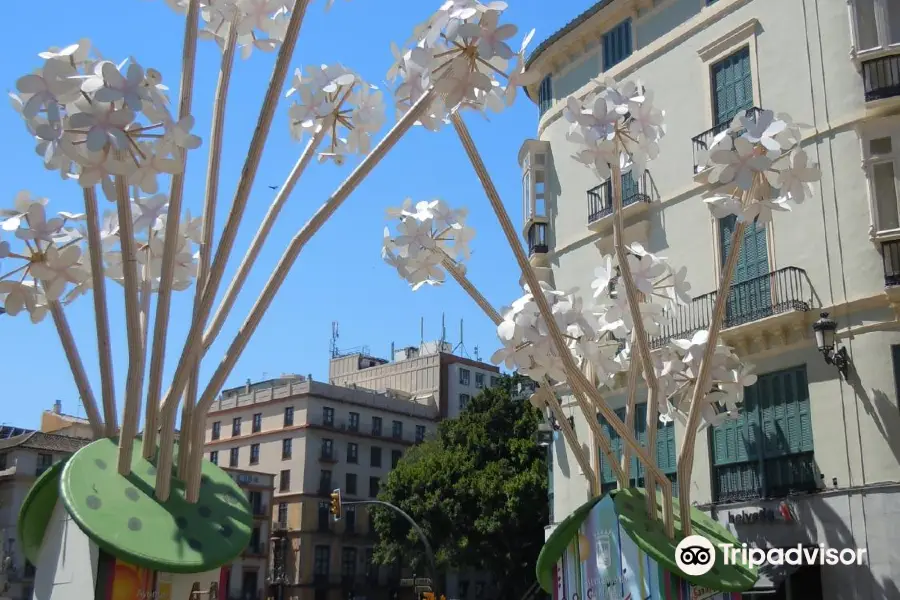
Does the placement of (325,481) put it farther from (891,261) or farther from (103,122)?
(103,122)

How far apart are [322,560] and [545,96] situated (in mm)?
41513

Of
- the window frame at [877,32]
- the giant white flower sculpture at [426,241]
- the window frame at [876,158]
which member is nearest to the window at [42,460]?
the window frame at [876,158]

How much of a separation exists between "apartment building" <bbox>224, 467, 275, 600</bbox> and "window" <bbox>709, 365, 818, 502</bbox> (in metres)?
42.5

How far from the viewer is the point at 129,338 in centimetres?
697

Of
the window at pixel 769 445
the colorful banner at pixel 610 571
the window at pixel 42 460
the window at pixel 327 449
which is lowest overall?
the colorful banner at pixel 610 571

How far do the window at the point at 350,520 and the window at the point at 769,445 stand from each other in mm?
46067

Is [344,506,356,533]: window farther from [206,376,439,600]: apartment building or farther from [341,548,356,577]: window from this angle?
[341,548,356,577]: window

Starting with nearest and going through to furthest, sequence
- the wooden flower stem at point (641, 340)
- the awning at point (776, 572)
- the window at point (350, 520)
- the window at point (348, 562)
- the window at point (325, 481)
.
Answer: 1. the wooden flower stem at point (641, 340)
2. the awning at point (776, 572)
3. the window at point (325, 481)
4. the window at point (348, 562)
5. the window at point (350, 520)

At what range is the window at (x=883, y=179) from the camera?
17922 mm

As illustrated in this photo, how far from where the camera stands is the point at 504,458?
44.0 meters

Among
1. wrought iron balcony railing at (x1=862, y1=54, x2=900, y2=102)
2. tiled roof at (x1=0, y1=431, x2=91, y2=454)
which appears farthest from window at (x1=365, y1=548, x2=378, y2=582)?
wrought iron balcony railing at (x1=862, y1=54, x2=900, y2=102)

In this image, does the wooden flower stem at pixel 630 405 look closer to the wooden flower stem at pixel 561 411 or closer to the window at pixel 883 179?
the wooden flower stem at pixel 561 411

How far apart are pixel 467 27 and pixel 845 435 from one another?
1288 cm

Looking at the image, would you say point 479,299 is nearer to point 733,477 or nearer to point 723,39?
point 733,477
